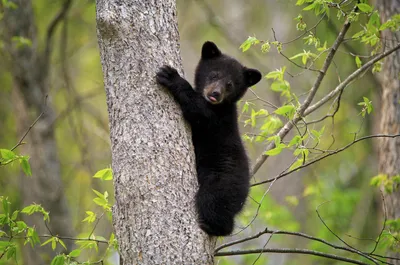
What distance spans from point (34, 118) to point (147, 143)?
235 inches

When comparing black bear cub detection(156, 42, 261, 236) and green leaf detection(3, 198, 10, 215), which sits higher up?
black bear cub detection(156, 42, 261, 236)

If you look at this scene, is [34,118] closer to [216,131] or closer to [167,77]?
[216,131]

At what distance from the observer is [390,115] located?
25.1 ft

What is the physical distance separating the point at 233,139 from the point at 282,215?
16.1 feet

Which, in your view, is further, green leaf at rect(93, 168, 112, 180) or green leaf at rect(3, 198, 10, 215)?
green leaf at rect(93, 168, 112, 180)

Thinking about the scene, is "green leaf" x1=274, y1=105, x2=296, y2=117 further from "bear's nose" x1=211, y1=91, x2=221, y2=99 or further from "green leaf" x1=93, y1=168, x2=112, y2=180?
"green leaf" x1=93, y1=168, x2=112, y2=180

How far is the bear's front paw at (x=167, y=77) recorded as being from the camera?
14.0ft

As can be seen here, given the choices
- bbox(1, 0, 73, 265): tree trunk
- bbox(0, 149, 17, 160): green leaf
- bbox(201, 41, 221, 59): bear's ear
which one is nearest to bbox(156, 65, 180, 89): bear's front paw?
bbox(0, 149, 17, 160): green leaf

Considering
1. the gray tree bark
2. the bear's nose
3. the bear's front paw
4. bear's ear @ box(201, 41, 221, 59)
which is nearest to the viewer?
the gray tree bark

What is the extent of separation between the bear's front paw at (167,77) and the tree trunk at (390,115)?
13.7 feet

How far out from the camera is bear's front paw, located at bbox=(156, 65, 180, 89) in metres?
Result: 4.27

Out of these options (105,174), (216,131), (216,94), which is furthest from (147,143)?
(216,94)

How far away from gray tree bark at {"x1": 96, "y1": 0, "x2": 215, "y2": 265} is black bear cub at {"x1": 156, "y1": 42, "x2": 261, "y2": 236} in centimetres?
17

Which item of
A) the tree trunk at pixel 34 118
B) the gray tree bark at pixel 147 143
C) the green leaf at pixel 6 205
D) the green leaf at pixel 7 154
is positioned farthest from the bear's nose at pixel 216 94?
the tree trunk at pixel 34 118
